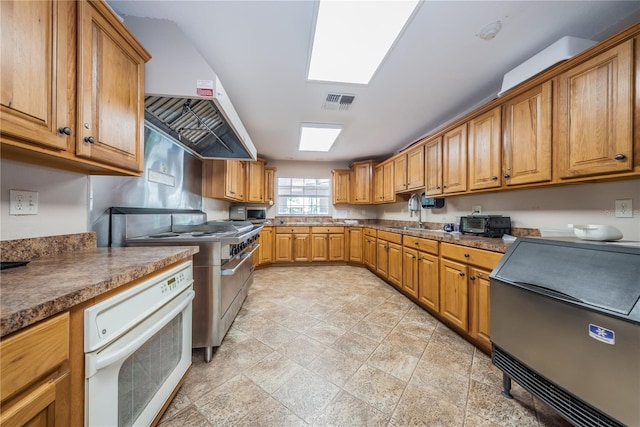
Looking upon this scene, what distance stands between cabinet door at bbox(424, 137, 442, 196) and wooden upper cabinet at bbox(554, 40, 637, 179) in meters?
1.23

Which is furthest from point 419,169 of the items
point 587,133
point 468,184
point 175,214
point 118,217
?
point 118,217

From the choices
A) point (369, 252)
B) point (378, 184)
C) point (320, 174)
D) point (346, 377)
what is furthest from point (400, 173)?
point (346, 377)

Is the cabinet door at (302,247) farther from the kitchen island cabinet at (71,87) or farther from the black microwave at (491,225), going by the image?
the kitchen island cabinet at (71,87)

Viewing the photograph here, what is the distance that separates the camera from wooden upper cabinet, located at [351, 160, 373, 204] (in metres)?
4.81

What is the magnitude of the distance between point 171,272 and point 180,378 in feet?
2.22

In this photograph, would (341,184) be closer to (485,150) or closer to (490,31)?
(485,150)

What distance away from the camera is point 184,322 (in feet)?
4.44

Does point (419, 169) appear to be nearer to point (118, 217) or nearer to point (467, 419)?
point (467, 419)

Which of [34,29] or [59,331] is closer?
[59,331]

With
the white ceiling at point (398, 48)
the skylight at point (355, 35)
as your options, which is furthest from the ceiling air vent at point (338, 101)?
the skylight at point (355, 35)

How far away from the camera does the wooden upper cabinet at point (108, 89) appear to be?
0.99 m

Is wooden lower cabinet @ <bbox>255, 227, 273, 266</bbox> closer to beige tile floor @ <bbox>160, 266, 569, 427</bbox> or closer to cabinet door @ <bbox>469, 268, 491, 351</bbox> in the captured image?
beige tile floor @ <bbox>160, 266, 569, 427</bbox>

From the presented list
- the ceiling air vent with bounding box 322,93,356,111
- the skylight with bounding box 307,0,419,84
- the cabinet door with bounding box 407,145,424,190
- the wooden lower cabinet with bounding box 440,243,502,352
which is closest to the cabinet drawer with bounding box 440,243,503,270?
the wooden lower cabinet with bounding box 440,243,502,352

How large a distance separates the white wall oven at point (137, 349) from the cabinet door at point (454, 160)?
2.67m
